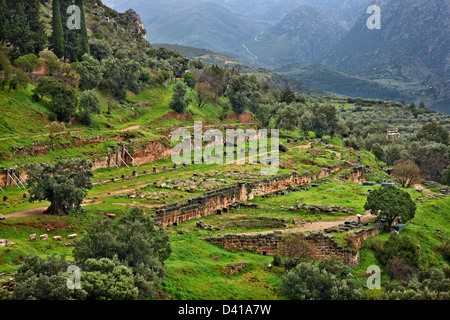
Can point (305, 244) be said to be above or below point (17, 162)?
below

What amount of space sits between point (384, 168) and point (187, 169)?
127 feet

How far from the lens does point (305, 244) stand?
112 feet

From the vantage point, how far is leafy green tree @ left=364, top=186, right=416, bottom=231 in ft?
135

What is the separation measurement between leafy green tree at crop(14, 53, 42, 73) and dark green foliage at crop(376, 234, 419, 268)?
52.3 metres

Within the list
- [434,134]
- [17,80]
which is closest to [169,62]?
[17,80]

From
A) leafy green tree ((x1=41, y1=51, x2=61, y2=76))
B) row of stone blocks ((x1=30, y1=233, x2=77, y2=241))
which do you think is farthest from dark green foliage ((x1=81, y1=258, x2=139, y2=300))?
leafy green tree ((x1=41, y1=51, x2=61, y2=76))

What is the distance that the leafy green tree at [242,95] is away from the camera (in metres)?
99.8

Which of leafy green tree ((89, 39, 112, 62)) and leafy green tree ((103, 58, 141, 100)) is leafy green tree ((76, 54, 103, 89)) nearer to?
leafy green tree ((103, 58, 141, 100))

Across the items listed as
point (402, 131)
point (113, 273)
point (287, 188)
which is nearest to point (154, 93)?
point (287, 188)

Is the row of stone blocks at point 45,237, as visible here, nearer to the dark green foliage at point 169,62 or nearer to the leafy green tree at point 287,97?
the dark green foliage at point 169,62

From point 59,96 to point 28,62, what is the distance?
9.78 meters

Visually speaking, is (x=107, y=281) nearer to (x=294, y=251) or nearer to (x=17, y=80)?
(x=294, y=251)

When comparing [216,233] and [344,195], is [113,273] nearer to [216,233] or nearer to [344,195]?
[216,233]
